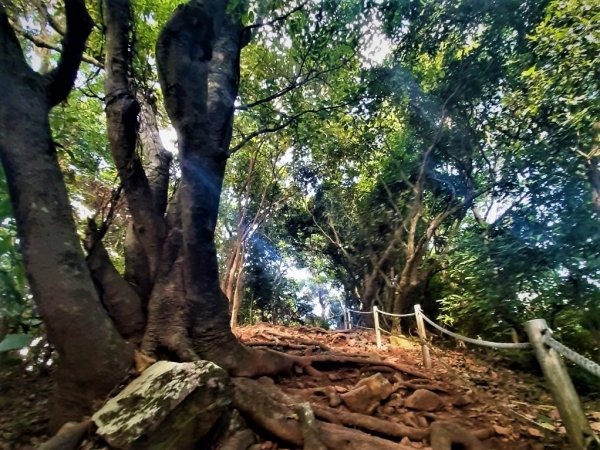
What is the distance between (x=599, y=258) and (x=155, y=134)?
688 cm

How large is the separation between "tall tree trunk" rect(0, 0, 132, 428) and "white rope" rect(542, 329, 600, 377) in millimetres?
3342

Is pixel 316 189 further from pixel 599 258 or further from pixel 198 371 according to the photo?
pixel 198 371

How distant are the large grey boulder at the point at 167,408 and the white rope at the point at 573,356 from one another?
7.94ft

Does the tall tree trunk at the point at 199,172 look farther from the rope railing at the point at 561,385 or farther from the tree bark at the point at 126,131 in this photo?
the rope railing at the point at 561,385

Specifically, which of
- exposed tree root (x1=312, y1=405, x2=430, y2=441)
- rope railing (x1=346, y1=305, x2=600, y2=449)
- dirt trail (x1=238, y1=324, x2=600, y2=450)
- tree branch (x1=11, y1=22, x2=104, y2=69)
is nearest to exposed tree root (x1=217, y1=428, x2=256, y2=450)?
dirt trail (x1=238, y1=324, x2=600, y2=450)

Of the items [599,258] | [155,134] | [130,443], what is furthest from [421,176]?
[130,443]

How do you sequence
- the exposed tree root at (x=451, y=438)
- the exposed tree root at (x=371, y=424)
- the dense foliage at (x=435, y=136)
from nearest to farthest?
the exposed tree root at (x=451, y=438)
the exposed tree root at (x=371, y=424)
the dense foliage at (x=435, y=136)

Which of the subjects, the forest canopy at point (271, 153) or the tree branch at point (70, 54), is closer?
the forest canopy at point (271, 153)

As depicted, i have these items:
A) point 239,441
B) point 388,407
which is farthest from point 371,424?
point 239,441

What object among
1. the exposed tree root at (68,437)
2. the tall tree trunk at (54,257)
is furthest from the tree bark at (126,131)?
the exposed tree root at (68,437)

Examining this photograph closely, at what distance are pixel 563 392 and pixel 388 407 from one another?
1883 millimetres

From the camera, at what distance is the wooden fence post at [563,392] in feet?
8.22

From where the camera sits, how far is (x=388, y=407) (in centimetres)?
402

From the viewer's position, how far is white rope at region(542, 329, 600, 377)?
204cm
